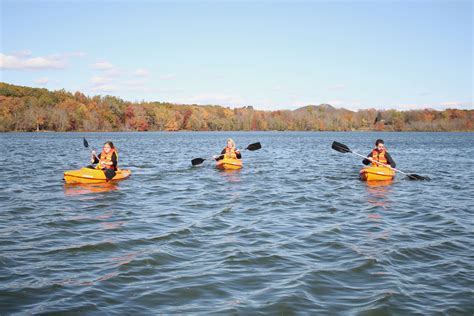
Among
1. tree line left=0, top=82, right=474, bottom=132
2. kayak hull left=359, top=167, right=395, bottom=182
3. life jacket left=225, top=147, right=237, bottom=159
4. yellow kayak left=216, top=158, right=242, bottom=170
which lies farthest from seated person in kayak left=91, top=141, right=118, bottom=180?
tree line left=0, top=82, right=474, bottom=132

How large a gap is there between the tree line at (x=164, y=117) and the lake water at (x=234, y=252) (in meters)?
89.7

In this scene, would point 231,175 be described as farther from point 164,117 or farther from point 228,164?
point 164,117

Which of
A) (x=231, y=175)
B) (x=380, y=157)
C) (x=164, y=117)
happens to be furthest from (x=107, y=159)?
(x=164, y=117)

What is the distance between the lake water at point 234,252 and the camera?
17.5ft

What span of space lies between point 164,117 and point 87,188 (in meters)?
121

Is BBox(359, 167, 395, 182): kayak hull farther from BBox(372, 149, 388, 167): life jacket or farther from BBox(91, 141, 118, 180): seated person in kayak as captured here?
BBox(91, 141, 118, 180): seated person in kayak

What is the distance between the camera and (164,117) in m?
133

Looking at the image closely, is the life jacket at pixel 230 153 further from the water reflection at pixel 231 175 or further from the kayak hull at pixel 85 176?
the kayak hull at pixel 85 176

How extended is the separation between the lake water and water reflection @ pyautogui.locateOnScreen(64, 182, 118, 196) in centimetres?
6

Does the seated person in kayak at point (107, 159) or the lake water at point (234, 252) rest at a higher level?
the seated person in kayak at point (107, 159)

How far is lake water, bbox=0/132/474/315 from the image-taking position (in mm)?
5344

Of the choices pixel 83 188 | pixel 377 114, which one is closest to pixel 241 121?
pixel 377 114

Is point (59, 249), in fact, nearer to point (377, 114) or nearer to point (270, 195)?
point (270, 195)

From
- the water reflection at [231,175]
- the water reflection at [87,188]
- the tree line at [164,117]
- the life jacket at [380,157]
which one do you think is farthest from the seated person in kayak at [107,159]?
the tree line at [164,117]
